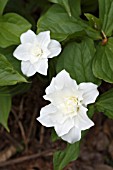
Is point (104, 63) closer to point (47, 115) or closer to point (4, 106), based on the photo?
point (47, 115)

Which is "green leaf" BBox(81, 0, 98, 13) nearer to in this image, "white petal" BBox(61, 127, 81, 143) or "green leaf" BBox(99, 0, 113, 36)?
"green leaf" BBox(99, 0, 113, 36)

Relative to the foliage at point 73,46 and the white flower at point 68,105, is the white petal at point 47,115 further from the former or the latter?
the foliage at point 73,46

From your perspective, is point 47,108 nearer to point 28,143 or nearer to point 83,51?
point 83,51

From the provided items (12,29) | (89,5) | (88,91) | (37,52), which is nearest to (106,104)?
(88,91)

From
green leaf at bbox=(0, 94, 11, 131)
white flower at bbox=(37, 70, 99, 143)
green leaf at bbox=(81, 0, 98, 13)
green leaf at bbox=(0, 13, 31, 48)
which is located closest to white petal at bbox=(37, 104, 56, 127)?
white flower at bbox=(37, 70, 99, 143)

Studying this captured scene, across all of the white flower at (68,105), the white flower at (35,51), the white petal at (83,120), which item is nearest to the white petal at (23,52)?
the white flower at (35,51)

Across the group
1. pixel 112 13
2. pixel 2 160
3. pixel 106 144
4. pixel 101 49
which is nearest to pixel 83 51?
pixel 101 49

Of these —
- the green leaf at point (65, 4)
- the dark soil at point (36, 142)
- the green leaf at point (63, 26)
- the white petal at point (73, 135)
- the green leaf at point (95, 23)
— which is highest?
the green leaf at point (65, 4)
